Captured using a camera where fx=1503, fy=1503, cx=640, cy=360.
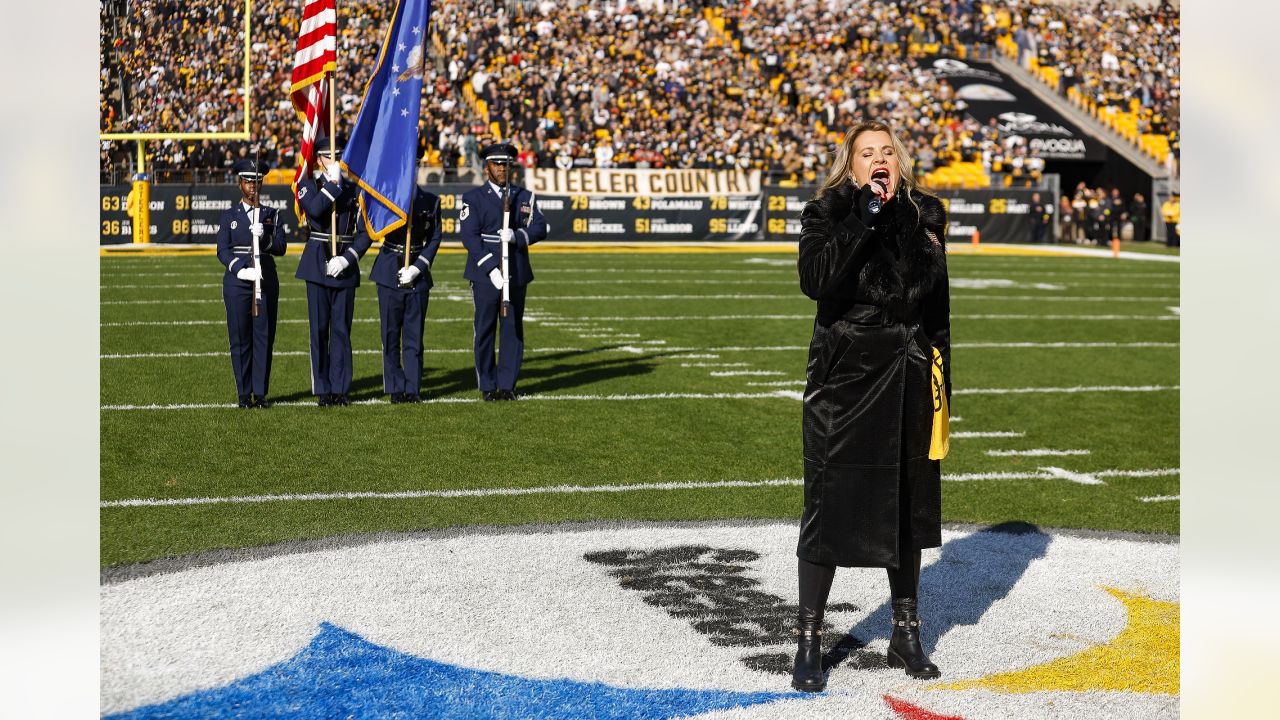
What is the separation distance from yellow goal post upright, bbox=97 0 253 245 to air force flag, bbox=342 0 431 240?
21.5 ft

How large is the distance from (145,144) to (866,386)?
2138 centimetres

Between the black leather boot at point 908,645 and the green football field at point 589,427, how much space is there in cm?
232

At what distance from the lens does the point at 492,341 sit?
10508 millimetres

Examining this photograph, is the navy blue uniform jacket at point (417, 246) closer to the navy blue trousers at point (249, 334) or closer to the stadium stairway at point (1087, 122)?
the navy blue trousers at point (249, 334)

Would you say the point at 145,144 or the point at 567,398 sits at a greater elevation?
the point at 145,144

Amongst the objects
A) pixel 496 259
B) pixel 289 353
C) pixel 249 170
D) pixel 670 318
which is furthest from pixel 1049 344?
pixel 249 170

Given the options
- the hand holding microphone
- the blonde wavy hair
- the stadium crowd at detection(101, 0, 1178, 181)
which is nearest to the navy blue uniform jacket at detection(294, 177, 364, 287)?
the blonde wavy hair

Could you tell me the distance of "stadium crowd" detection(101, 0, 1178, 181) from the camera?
3069 centimetres

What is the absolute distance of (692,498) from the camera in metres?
7.19

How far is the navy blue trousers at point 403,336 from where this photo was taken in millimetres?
10289

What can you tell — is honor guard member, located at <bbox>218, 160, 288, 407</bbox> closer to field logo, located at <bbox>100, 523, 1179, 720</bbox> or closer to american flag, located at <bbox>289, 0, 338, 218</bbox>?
american flag, located at <bbox>289, 0, 338, 218</bbox>

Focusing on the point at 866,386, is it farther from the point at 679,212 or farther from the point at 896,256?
the point at 679,212

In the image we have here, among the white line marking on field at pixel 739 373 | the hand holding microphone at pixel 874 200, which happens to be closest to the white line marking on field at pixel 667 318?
the white line marking on field at pixel 739 373

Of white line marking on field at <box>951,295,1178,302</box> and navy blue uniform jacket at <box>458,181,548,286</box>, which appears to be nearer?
navy blue uniform jacket at <box>458,181,548,286</box>
